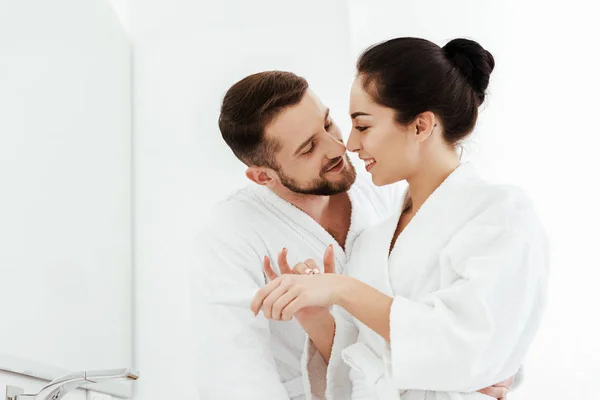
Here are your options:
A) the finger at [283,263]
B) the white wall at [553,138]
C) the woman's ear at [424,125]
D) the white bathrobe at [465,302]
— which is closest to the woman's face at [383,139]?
the woman's ear at [424,125]

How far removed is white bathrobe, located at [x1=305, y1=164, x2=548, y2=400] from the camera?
1284 millimetres

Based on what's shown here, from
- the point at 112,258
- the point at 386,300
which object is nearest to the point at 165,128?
the point at 112,258

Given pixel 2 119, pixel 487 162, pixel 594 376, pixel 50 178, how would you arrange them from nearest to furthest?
pixel 2 119 < pixel 50 178 < pixel 594 376 < pixel 487 162

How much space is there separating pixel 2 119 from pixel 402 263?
78 cm

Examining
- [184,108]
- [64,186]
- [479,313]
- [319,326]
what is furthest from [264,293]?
[184,108]

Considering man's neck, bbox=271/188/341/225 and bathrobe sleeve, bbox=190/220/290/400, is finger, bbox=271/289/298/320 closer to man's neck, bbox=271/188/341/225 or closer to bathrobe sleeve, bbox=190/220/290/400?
bathrobe sleeve, bbox=190/220/290/400

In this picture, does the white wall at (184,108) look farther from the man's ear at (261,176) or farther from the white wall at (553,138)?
the man's ear at (261,176)

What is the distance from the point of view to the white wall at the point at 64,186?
4.91 feet

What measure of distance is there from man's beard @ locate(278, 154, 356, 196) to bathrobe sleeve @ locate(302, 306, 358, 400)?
29cm

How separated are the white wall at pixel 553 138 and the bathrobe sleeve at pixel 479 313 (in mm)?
941

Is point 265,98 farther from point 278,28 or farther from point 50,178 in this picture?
point 278,28

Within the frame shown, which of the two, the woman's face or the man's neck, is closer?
the woman's face

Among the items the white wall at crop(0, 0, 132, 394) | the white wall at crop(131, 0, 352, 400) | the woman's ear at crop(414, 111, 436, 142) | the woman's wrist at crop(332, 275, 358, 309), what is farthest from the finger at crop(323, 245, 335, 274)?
the white wall at crop(131, 0, 352, 400)

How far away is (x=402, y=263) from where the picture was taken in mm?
1467
